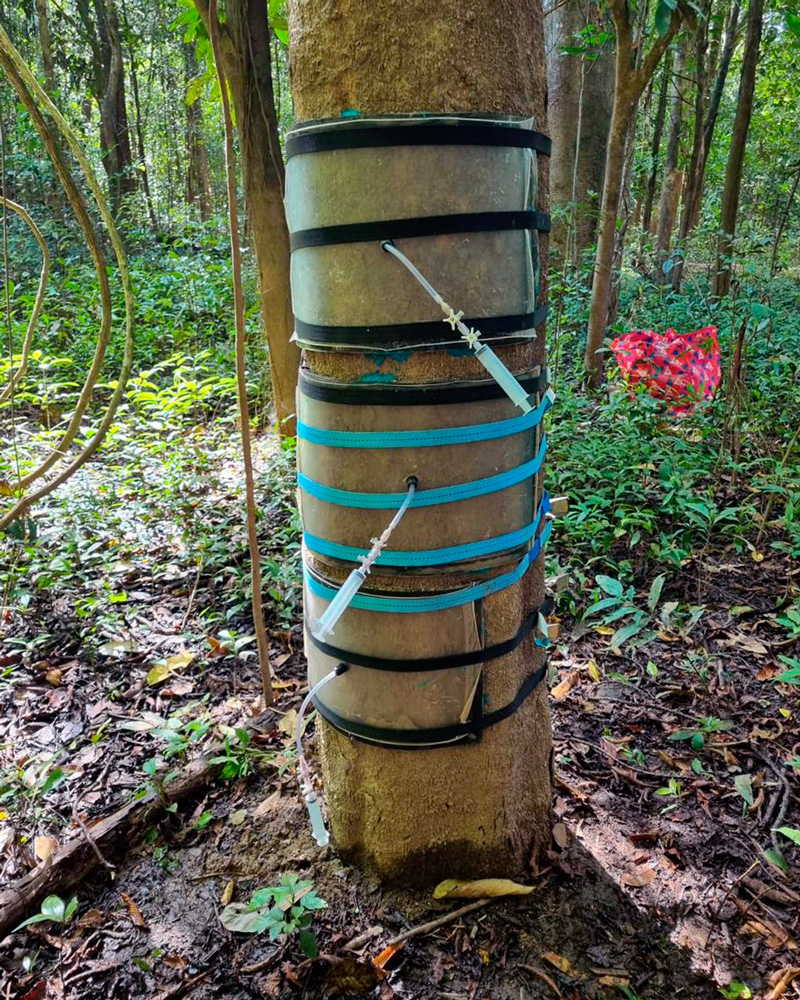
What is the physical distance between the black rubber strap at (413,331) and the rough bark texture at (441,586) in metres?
0.04

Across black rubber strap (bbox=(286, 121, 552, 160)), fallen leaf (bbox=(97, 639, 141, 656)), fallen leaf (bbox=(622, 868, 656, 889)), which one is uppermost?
black rubber strap (bbox=(286, 121, 552, 160))

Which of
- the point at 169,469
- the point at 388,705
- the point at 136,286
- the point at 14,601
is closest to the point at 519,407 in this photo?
the point at 388,705

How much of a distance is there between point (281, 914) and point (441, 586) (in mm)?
732

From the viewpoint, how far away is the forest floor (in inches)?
56.9

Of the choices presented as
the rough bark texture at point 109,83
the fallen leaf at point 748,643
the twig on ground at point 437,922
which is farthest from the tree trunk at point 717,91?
the twig on ground at point 437,922

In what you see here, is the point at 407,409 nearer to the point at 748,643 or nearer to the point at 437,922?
the point at 437,922

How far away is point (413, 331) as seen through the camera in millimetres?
1188

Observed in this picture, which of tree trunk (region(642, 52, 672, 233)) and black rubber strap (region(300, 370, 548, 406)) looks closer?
black rubber strap (region(300, 370, 548, 406))

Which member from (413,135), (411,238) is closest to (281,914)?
(411,238)

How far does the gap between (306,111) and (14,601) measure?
245 cm

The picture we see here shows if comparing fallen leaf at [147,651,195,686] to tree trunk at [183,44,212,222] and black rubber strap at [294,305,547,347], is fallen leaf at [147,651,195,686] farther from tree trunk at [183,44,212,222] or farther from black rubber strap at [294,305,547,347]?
tree trunk at [183,44,212,222]

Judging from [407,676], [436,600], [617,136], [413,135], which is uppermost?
[617,136]

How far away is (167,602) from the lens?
3.06 metres

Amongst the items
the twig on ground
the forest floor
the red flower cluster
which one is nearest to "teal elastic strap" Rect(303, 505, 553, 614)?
the forest floor
